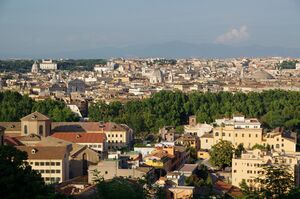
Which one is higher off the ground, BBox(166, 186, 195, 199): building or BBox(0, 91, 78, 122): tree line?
BBox(0, 91, 78, 122): tree line

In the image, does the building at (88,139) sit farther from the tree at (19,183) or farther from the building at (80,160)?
the tree at (19,183)

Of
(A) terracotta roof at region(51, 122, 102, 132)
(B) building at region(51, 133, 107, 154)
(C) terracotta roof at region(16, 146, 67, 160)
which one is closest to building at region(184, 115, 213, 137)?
(A) terracotta roof at region(51, 122, 102, 132)

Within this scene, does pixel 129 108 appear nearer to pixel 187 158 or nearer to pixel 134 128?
pixel 134 128

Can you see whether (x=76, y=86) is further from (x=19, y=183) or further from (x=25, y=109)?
(x=19, y=183)

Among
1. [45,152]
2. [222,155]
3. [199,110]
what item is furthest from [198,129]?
[45,152]

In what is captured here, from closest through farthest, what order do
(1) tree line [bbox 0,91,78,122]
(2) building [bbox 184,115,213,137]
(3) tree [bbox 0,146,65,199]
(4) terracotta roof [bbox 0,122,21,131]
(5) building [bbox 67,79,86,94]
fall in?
(3) tree [bbox 0,146,65,199] → (4) terracotta roof [bbox 0,122,21,131] → (2) building [bbox 184,115,213,137] → (1) tree line [bbox 0,91,78,122] → (5) building [bbox 67,79,86,94]

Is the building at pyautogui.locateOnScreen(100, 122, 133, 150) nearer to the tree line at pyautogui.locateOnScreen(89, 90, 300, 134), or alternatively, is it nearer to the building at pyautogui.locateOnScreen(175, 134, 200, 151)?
the building at pyautogui.locateOnScreen(175, 134, 200, 151)
